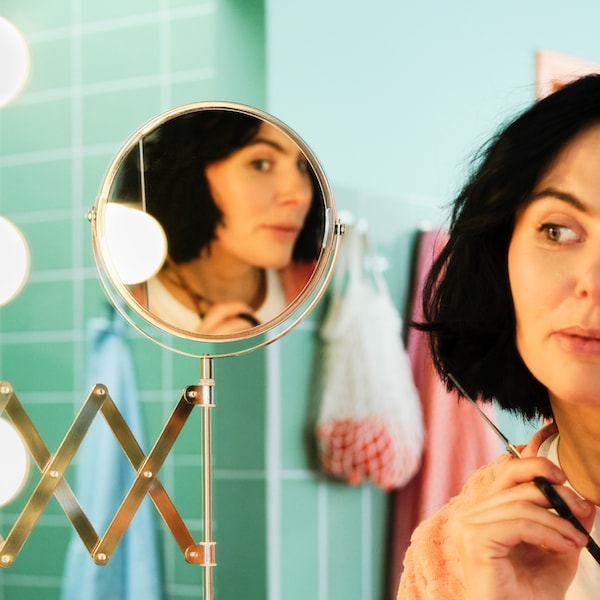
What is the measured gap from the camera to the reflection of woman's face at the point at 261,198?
79 cm

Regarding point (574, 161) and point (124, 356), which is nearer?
point (574, 161)

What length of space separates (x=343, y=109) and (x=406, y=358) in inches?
16.0

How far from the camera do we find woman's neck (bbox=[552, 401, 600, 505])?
81 cm

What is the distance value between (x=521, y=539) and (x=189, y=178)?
351 mm

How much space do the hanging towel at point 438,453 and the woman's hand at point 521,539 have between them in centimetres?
88

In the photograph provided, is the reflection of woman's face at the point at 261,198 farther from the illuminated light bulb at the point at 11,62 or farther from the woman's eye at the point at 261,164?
the illuminated light bulb at the point at 11,62

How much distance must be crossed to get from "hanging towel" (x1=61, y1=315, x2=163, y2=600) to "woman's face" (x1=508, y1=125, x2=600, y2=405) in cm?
101

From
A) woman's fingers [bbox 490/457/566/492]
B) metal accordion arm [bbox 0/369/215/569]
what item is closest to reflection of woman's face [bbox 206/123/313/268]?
metal accordion arm [bbox 0/369/215/569]

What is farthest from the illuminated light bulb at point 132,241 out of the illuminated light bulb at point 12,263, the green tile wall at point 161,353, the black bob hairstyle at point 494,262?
the illuminated light bulb at point 12,263

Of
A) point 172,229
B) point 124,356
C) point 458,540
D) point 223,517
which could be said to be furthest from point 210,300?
point 124,356

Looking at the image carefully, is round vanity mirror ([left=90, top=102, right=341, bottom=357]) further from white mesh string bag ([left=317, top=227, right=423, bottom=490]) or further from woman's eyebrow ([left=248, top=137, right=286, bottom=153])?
white mesh string bag ([left=317, top=227, right=423, bottom=490])

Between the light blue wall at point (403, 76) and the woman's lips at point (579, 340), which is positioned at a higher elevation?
the light blue wall at point (403, 76)

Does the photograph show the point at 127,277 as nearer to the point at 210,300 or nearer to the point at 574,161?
the point at 210,300

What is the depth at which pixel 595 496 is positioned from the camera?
32.0 inches
